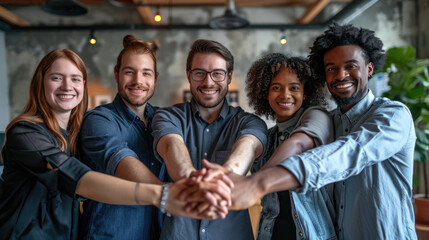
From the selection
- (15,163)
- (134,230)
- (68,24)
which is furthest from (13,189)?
(68,24)

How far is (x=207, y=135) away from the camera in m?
1.78

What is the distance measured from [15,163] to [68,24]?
5.99 m

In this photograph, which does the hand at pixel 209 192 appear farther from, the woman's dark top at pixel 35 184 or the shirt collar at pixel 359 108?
the shirt collar at pixel 359 108

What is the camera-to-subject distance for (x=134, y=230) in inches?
67.6

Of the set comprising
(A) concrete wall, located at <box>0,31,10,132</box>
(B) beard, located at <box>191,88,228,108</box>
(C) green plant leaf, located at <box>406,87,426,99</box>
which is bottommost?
(B) beard, located at <box>191,88,228,108</box>

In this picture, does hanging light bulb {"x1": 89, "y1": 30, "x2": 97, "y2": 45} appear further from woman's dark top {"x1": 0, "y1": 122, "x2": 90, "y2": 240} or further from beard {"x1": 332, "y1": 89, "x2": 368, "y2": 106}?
beard {"x1": 332, "y1": 89, "x2": 368, "y2": 106}

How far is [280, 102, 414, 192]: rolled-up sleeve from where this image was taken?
1341 mm

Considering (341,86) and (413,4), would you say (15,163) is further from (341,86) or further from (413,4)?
(413,4)

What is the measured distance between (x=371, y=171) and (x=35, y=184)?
1.61 metres

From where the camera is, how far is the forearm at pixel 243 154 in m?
1.53

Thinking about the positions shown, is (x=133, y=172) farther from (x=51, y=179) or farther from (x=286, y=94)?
(x=286, y=94)

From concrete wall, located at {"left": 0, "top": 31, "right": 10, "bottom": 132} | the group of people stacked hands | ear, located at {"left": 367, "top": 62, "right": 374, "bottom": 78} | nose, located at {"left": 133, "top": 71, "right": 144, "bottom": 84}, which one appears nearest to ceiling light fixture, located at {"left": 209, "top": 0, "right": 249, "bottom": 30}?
the group of people stacked hands

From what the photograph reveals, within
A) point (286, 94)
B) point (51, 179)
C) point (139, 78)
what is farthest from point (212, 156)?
point (51, 179)

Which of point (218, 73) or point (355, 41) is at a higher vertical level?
point (355, 41)
